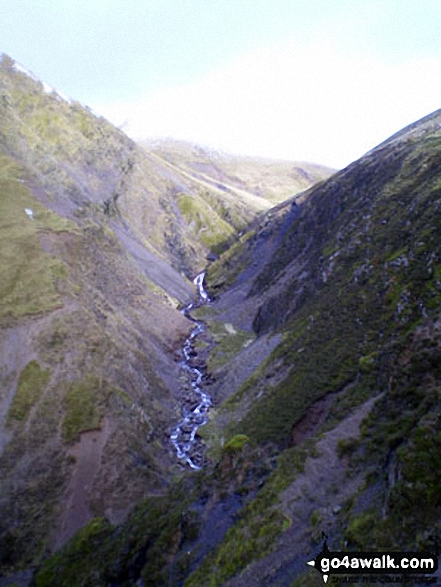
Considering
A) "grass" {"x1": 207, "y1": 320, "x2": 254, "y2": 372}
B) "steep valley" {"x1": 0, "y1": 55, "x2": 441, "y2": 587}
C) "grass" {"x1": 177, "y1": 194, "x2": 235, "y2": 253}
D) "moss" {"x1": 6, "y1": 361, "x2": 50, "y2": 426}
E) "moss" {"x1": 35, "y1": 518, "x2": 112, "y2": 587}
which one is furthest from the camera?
"grass" {"x1": 177, "y1": 194, "x2": 235, "y2": 253}

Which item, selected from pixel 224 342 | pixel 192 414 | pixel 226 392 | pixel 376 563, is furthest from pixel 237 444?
pixel 224 342

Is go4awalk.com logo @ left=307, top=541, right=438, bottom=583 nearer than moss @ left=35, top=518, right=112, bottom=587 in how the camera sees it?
Yes

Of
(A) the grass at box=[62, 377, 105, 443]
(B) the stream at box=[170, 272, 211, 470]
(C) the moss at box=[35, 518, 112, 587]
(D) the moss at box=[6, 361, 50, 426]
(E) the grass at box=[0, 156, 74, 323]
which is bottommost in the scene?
(B) the stream at box=[170, 272, 211, 470]

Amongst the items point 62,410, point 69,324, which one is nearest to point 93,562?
point 62,410

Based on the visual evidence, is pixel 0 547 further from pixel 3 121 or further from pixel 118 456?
pixel 3 121

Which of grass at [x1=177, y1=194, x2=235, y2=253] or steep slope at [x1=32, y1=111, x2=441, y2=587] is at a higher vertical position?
grass at [x1=177, y1=194, x2=235, y2=253]

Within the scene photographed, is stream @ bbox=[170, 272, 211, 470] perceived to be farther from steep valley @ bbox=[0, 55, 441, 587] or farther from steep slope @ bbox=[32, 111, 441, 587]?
A: steep slope @ bbox=[32, 111, 441, 587]

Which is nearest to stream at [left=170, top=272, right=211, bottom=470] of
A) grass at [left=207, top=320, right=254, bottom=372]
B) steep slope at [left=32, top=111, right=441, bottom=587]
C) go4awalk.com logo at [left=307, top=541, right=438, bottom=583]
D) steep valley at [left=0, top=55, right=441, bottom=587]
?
steep valley at [left=0, top=55, right=441, bottom=587]
